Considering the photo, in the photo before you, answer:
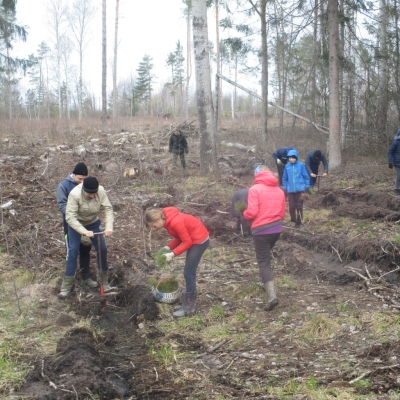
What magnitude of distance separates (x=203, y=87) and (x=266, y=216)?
27.4 feet

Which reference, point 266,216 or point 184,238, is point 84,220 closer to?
point 184,238

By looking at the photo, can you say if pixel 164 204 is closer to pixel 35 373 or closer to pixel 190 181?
pixel 190 181

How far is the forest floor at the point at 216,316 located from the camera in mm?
3754

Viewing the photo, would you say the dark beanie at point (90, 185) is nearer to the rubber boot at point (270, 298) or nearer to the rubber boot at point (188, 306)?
the rubber boot at point (188, 306)

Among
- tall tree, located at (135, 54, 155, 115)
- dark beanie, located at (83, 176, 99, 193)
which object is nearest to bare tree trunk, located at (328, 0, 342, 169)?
dark beanie, located at (83, 176, 99, 193)

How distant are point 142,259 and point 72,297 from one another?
1612 millimetres

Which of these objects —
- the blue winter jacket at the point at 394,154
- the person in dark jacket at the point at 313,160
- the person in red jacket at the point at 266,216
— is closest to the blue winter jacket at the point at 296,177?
the person in dark jacket at the point at 313,160

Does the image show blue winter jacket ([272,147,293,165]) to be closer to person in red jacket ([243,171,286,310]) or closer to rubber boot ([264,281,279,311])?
person in red jacket ([243,171,286,310])

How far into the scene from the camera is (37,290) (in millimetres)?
5930

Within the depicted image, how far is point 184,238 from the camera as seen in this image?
5.05 metres

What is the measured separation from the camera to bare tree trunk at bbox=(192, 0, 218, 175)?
1225 centimetres

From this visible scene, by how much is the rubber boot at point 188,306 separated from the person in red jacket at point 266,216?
2.99 ft

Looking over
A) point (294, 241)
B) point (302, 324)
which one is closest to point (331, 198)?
point (294, 241)

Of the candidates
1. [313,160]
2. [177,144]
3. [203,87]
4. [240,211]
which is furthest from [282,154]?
[177,144]
